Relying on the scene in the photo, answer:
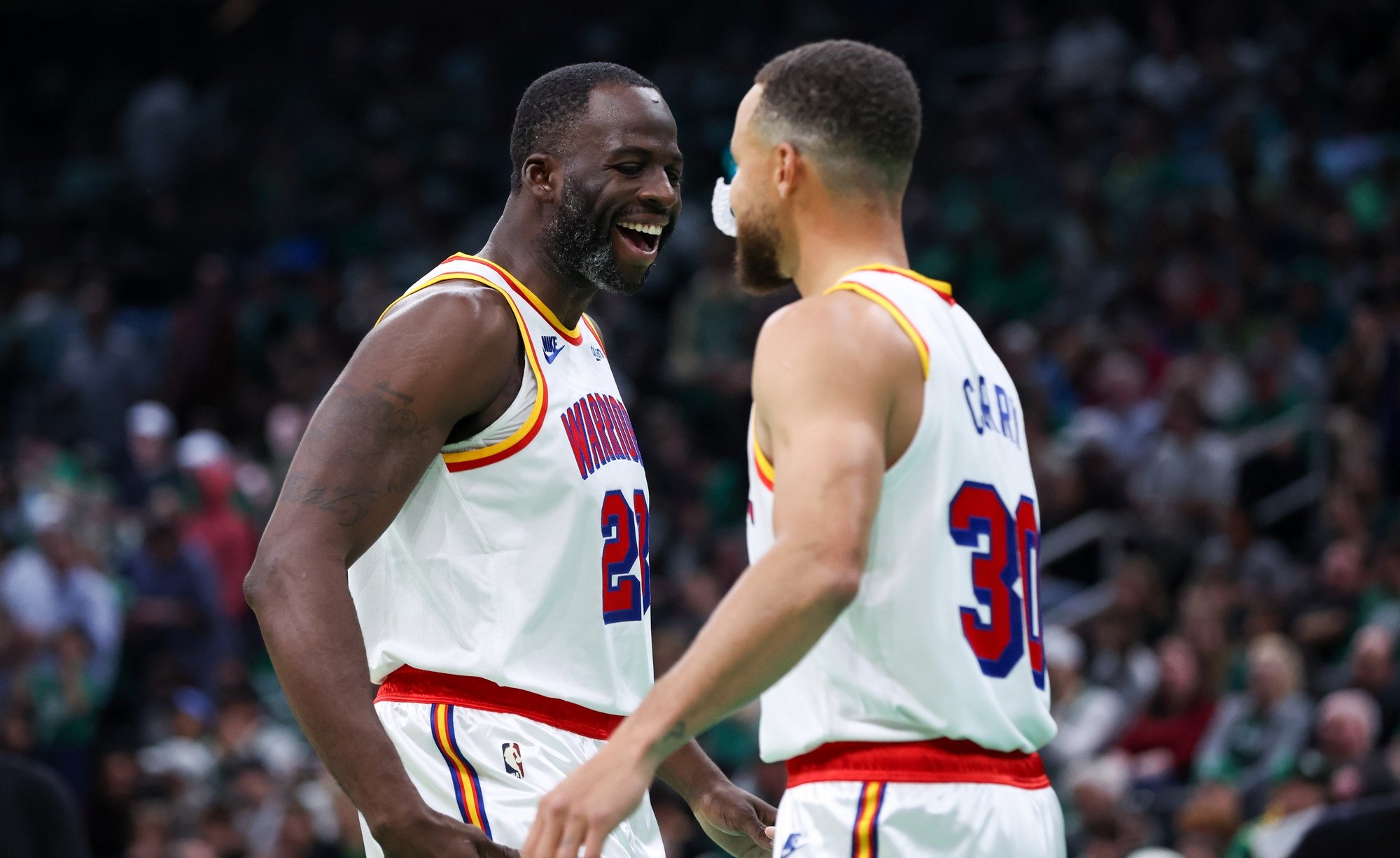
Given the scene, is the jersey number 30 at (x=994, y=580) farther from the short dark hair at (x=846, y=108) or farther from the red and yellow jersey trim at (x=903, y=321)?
the short dark hair at (x=846, y=108)

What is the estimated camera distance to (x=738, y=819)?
4.10 m

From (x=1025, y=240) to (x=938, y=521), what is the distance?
420 inches

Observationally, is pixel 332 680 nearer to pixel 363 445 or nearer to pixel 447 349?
pixel 363 445

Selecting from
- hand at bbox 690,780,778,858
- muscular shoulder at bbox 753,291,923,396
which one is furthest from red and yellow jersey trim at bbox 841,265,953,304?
hand at bbox 690,780,778,858

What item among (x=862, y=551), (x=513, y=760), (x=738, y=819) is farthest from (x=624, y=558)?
(x=862, y=551)

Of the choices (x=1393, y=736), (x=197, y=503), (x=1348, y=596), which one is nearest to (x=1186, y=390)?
(x=1348, y=596)

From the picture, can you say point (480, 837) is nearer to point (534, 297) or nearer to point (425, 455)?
point (425, 455)

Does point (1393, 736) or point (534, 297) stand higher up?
point (534, 297)

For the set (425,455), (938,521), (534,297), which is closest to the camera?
(938,521)

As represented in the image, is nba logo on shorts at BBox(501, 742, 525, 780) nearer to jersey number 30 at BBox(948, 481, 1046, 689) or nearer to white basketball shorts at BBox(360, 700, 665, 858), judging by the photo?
white basketball shorts at BBox(360, 700, 665, 858)

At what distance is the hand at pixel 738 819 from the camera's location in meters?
4.07

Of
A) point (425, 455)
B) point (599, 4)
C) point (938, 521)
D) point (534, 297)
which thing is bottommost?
point (938, 521)

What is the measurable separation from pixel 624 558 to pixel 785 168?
46.8 inches

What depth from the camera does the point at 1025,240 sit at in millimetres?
13375
